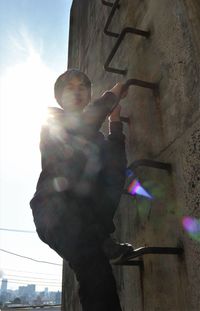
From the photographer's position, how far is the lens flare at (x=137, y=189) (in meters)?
1.83

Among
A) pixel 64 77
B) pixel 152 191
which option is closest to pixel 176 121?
pixel 152 191

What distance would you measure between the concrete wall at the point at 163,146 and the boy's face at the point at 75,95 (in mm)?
356

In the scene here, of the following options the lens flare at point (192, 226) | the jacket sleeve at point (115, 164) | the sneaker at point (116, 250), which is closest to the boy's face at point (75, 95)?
the jacket sleeve at point (115, 164)

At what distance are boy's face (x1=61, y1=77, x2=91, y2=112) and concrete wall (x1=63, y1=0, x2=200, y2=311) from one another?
0.36 m

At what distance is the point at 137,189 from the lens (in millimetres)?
1943

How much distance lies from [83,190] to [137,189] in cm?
43

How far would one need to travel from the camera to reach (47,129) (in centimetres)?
203

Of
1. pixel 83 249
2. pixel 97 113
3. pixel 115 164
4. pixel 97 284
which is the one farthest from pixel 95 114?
pixel 97 284

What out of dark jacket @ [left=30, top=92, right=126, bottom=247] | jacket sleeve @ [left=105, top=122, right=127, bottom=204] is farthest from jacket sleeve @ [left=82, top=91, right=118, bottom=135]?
jacket sleeve @ [left=105, top=122, right=127, bottom=204]

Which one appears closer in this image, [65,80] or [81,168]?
[81,168]

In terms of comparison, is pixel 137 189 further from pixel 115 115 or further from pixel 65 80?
pixel 65 80

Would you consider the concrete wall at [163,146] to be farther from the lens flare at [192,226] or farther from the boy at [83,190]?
the boy at [83,190]

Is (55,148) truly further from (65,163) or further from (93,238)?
(93,238)

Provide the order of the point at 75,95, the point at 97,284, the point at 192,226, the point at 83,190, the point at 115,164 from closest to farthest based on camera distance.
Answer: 1. the point at 192,226
2. the point at 97,284
3. the point at 83,190
4. the point at 115,164
5. the point at 75,95
